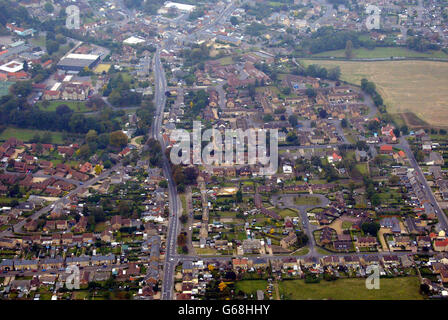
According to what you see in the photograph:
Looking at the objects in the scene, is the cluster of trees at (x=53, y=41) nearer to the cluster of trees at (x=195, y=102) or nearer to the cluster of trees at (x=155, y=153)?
the cluster of trees at (x=195, y=102)

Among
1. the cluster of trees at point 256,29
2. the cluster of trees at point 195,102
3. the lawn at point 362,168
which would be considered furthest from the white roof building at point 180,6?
the lawn at point 362,168

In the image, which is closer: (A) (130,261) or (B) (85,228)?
(A) (130,261)

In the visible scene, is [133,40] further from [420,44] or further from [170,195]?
[170,195]

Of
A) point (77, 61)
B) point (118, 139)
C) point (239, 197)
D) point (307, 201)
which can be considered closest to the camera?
point (239, 197)

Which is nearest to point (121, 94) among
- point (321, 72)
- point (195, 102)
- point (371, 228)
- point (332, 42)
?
point (195, 102)

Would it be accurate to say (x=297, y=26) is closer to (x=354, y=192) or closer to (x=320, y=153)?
(x=320, y=153)

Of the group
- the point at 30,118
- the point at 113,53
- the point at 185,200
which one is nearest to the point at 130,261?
the point at 185,200

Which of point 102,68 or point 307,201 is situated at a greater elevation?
point 307,201
